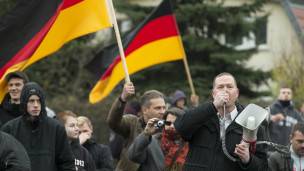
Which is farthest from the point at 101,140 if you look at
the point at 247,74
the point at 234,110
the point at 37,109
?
the point at 234,110

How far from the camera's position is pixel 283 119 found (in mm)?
Answer: 15953

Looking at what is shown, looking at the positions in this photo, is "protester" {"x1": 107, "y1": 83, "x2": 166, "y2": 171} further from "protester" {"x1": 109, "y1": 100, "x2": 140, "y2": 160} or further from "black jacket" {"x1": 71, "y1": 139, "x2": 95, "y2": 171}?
"protester" {"x1": 109, "y1": 100, "x2": 140, "y2": 160}

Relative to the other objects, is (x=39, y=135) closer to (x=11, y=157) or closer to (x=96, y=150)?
(x=11, y=157)

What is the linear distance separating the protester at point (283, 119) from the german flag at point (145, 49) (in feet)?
7.24

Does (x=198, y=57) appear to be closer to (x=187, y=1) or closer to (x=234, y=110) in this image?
(x=187, y=1)

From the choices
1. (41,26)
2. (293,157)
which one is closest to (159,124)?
(293,157)

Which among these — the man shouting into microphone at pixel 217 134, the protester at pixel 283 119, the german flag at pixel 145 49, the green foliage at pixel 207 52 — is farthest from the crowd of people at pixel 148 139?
the green foliage at pixel 207 52

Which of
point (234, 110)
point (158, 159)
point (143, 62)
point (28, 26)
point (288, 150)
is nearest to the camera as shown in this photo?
point (234, 110)

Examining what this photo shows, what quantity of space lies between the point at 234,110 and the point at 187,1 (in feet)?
62.2

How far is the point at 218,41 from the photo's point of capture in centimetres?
2827

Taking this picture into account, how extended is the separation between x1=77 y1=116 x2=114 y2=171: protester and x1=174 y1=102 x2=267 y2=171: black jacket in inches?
128

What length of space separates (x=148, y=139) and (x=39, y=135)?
1.09 meters

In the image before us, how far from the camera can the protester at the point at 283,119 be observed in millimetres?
15938

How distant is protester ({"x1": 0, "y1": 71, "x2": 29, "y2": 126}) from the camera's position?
37.0ft
